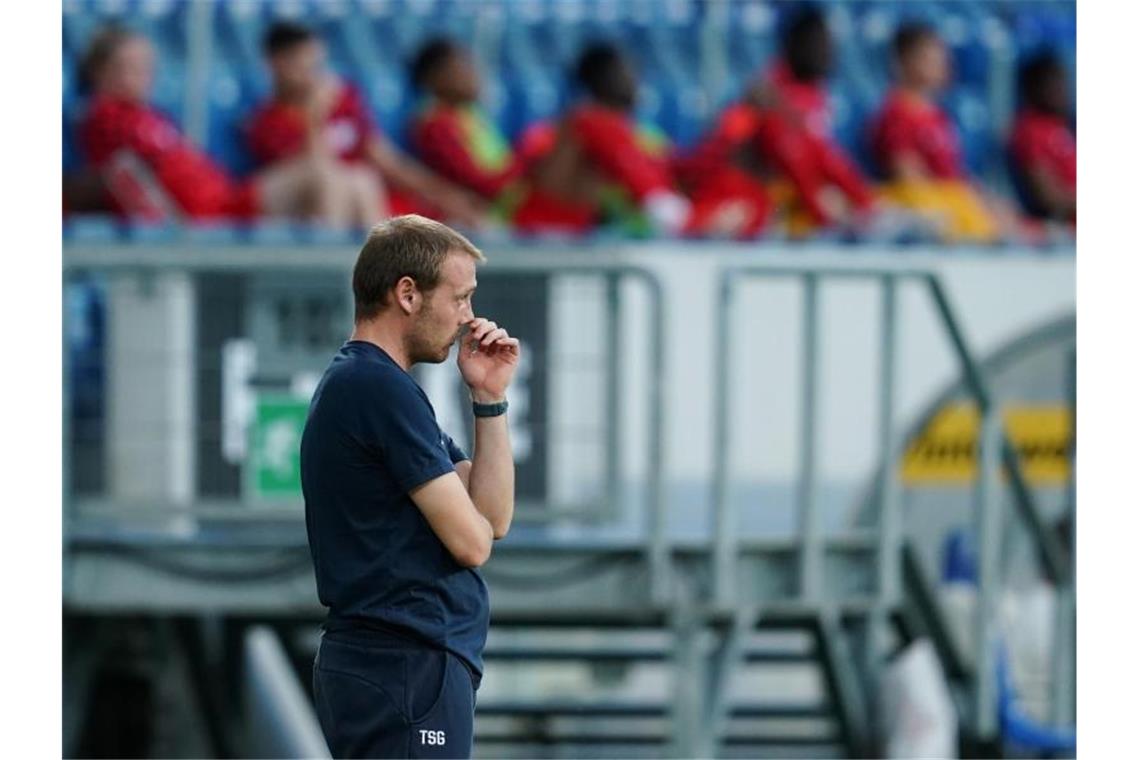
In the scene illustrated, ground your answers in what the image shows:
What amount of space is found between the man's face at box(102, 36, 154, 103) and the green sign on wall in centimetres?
232

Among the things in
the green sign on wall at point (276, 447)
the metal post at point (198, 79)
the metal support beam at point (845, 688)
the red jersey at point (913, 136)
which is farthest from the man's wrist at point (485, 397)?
the red jersey at point (913, 136)

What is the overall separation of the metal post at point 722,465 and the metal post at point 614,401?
0.92ft

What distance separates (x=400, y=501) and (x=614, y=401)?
11.8ft

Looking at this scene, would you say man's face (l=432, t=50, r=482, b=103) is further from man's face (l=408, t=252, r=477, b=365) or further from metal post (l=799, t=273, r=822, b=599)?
man's face (l=408, t=252, r=477, b=365)

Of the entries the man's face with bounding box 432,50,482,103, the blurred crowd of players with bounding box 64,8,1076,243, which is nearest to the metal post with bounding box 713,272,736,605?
the blurred crowd of players with bounding box 64,8,1076,243

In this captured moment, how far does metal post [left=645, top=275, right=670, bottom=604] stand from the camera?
661 cm

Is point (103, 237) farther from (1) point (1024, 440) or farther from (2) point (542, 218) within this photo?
(1) point (1024, 440)

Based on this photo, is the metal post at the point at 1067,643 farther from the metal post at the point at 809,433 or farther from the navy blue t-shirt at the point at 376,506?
the navy blue t-shirt at the point at 376,506

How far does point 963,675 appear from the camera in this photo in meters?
7.11

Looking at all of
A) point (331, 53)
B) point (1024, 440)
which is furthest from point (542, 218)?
point (331, 53)

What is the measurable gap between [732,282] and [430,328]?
3590 millimetres

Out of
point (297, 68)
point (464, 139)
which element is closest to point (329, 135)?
point (297, 68)

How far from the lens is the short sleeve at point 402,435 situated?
3119 mm

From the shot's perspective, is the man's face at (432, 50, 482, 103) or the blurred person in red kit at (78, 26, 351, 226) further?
the man's face at (432, 50, 482, 103)
